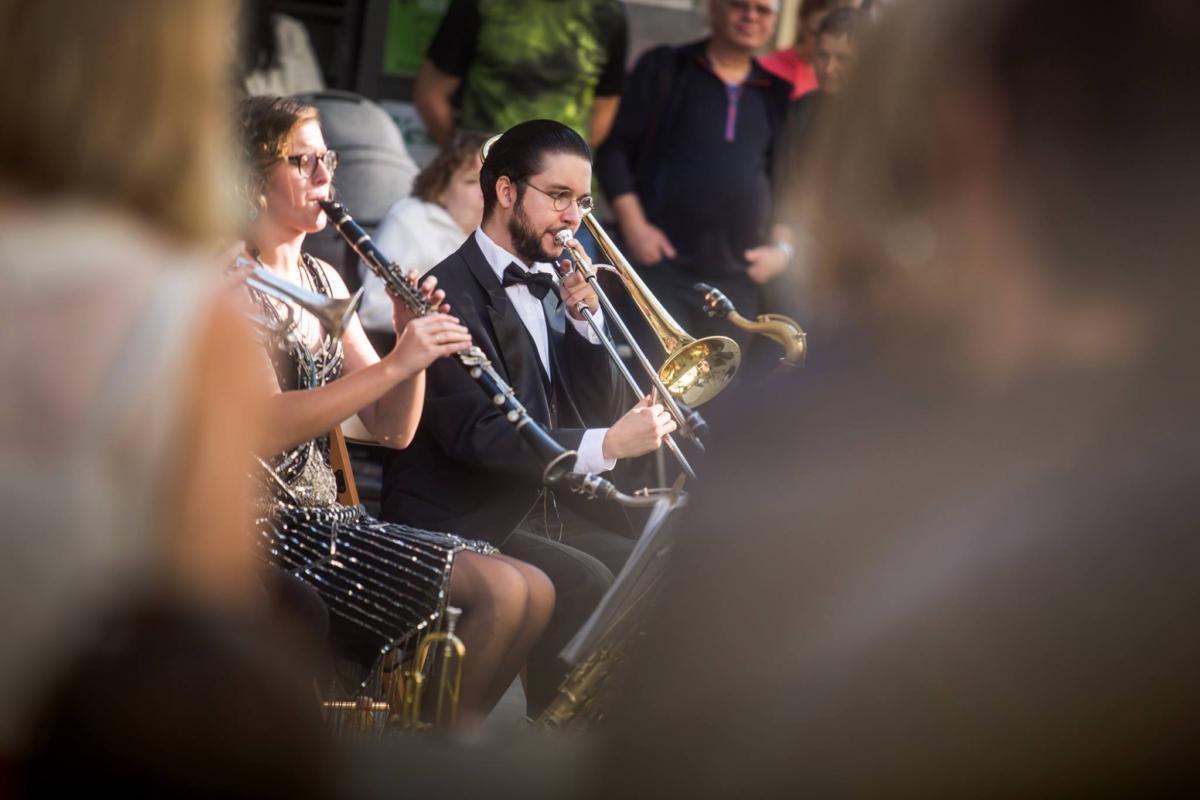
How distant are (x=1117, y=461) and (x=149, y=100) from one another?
916mm

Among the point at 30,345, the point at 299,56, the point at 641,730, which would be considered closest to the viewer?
the point at 30,345

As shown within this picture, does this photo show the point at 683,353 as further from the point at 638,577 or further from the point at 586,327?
the point at 638,577

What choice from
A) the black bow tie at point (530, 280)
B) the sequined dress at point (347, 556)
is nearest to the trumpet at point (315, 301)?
the sequined dress at point (347, 556)

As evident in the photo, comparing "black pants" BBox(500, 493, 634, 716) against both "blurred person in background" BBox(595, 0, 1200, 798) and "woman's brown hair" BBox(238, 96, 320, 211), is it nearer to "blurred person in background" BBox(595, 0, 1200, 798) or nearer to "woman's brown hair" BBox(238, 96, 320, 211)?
"woman's brown hair" BBox(238, 96, 320, 211)

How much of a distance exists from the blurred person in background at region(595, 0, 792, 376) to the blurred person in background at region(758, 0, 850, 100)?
25cm

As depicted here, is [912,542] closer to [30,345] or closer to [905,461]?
[905,461]

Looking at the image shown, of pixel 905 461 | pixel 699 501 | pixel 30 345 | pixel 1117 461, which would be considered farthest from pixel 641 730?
pixel 30 345

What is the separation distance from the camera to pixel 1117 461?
1.35 m

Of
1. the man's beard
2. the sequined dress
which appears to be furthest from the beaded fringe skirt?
the man's beard

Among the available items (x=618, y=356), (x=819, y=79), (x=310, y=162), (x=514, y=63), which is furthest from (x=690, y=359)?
(x=819, y=79)

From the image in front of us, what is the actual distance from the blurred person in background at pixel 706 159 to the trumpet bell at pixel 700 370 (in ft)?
4.66

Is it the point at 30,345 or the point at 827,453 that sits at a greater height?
the point at 827,453

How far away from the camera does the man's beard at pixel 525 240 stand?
3.77 metres

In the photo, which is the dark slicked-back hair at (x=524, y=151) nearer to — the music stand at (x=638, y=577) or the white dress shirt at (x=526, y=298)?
the white dress shirt at (x=526, y=298)
